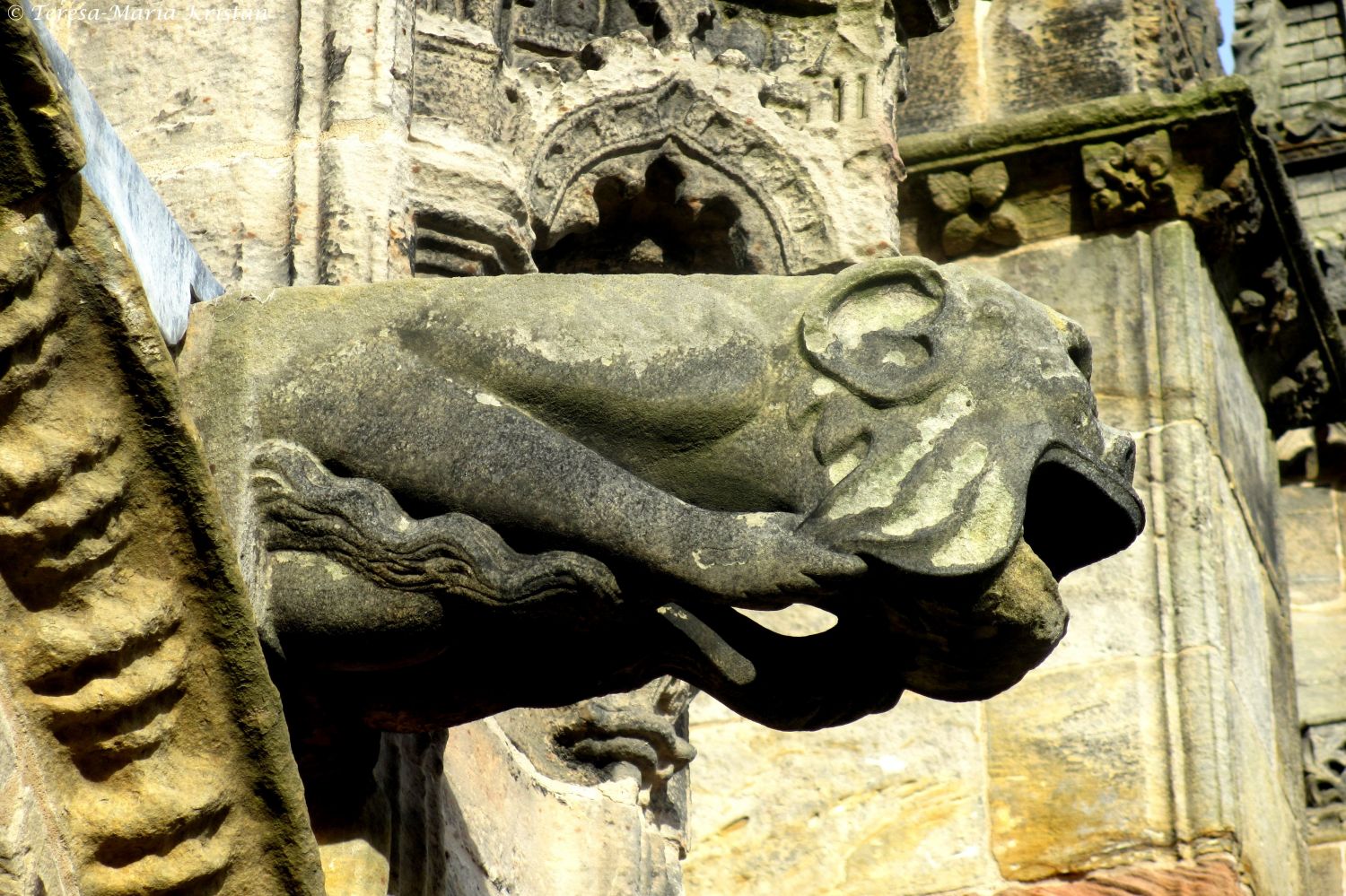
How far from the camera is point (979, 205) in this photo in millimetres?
5578

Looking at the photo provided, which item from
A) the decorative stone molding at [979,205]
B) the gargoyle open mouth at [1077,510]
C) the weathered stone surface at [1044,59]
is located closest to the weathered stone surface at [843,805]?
the decorative stone molding at [979,205]

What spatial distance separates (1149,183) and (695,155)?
6.38 feet

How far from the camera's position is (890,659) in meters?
2.44

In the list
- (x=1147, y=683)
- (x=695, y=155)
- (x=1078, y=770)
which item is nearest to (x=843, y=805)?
(x=1078, y=770)

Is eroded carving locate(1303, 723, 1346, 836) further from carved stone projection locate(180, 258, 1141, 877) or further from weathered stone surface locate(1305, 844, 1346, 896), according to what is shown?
carved stone projection locate(180, 258, 1141, 877)

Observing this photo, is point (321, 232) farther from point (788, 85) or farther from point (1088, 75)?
point (1088, 75)

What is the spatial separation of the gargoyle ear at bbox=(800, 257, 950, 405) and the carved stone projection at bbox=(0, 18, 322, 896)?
620mm

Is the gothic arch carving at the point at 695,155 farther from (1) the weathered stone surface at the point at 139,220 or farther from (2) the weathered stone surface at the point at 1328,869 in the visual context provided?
(2) the weathered stone surface at the point at 1328,869

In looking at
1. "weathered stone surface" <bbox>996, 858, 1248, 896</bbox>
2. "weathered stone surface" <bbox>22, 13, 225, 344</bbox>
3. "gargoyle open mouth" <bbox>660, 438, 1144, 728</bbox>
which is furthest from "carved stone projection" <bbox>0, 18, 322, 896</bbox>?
"weathered stone surface" <bbox>996, 858, 1248, 896</bbox>

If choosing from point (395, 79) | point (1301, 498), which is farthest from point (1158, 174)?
point (1301, 498)

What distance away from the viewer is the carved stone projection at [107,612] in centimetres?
202

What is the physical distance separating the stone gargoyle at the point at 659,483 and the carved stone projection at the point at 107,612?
218 mm

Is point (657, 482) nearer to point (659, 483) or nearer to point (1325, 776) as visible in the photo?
point (659, 483)

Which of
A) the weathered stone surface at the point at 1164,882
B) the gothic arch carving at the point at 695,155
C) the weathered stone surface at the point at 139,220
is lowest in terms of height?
the weathered stone surface at the point at 1164,882
